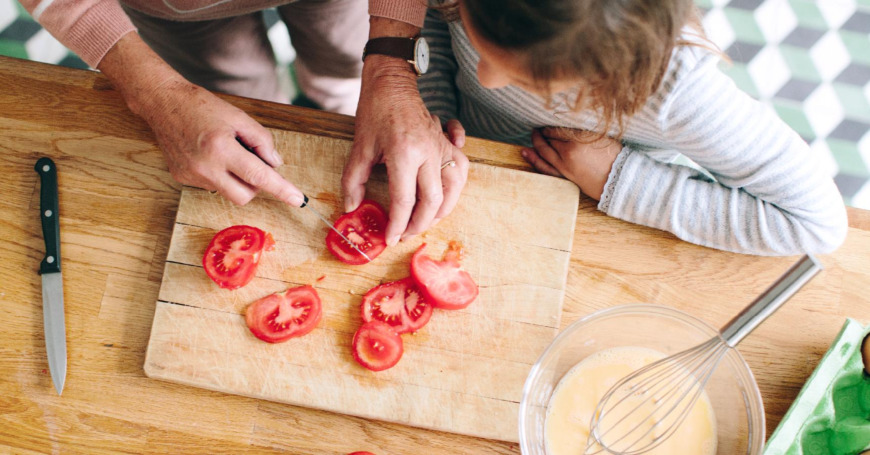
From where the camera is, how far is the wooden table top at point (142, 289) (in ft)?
3.53

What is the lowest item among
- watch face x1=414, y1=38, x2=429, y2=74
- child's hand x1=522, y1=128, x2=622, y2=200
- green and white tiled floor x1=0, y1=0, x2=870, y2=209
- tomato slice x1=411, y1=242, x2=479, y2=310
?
green and white tiled floor x1=0, y1=0, x2=870, y2=209

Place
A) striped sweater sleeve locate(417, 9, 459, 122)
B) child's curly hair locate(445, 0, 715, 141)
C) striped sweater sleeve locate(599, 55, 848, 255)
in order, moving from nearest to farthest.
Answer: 1. child's curly hair locate(445, 0, 715, 141)
2. striped sweater sleeve locate(599, 55, 848, 255)
3. striped sweater sleeve locate(417, 9, 459, 122)

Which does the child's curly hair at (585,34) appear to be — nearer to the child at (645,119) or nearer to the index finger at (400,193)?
the child at (645,119)

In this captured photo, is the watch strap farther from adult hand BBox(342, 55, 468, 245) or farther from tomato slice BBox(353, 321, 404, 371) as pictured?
tomato slice BBox(353, 321, 404, 371)

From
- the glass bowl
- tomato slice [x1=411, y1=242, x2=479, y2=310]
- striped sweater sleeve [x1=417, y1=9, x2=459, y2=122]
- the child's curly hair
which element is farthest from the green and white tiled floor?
the child's curly hair

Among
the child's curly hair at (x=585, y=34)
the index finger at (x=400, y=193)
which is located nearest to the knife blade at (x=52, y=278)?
the index finger at (x=400, y=193)

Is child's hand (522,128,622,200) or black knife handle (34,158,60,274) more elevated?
child's hand (522,128,622,200)

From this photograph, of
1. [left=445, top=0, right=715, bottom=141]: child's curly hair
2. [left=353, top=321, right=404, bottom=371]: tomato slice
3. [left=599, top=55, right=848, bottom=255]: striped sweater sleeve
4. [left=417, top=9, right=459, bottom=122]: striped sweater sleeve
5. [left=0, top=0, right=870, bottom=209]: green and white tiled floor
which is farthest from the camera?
[left=0, top=0, right=870, bottom=209]: green and white tiled floor

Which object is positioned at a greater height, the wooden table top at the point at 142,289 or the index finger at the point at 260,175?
the index finger at the point at 260,175

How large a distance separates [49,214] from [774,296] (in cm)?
123

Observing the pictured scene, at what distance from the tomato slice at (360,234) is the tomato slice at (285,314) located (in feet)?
0.30

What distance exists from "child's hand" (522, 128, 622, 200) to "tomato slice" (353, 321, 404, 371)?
1.46ft

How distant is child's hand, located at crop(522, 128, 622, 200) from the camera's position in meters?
1.12

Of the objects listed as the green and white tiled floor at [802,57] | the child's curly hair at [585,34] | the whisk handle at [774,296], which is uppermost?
the child's curly hair at [585,34]
